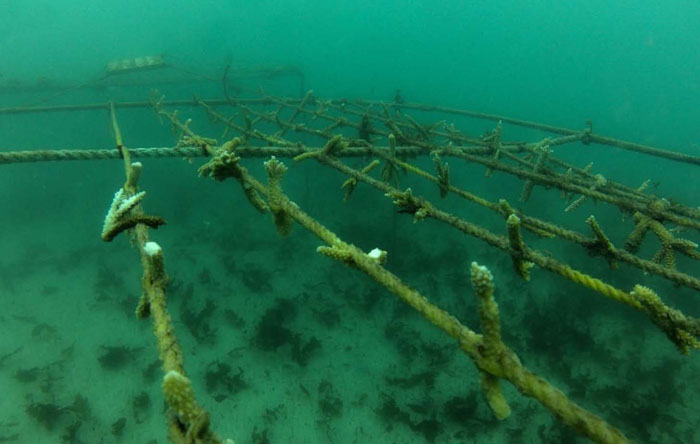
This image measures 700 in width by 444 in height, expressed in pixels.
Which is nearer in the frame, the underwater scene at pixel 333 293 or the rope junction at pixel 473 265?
the rope junction at pixel 473 265

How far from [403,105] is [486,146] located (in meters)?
5.73

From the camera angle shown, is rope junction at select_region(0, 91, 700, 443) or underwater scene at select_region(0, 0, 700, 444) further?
underwater scene at select_region(0, 0, 700, 444)

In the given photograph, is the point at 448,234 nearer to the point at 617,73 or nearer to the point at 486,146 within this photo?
the point at 486,146

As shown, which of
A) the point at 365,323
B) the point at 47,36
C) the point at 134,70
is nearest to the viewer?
the point at 365,323

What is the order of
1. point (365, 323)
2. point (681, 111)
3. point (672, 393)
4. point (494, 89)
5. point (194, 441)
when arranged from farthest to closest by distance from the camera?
1. point (494, 89)
2. point (681, 111)
3. point (365, 323)
4. point (672, 393)
5. point (194, 441)

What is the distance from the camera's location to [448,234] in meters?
12.0

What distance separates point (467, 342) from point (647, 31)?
458 ft

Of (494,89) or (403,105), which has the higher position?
(403,105)

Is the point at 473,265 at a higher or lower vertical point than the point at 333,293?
higher

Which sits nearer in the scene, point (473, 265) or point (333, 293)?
point (473, 265)

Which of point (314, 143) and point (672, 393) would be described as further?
point (314, 143)

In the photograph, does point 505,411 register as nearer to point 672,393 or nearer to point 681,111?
point 672,393

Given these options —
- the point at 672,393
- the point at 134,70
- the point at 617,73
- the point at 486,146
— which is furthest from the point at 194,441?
the point at 617,73

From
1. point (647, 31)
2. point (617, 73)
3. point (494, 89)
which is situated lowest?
point (494, 89)
